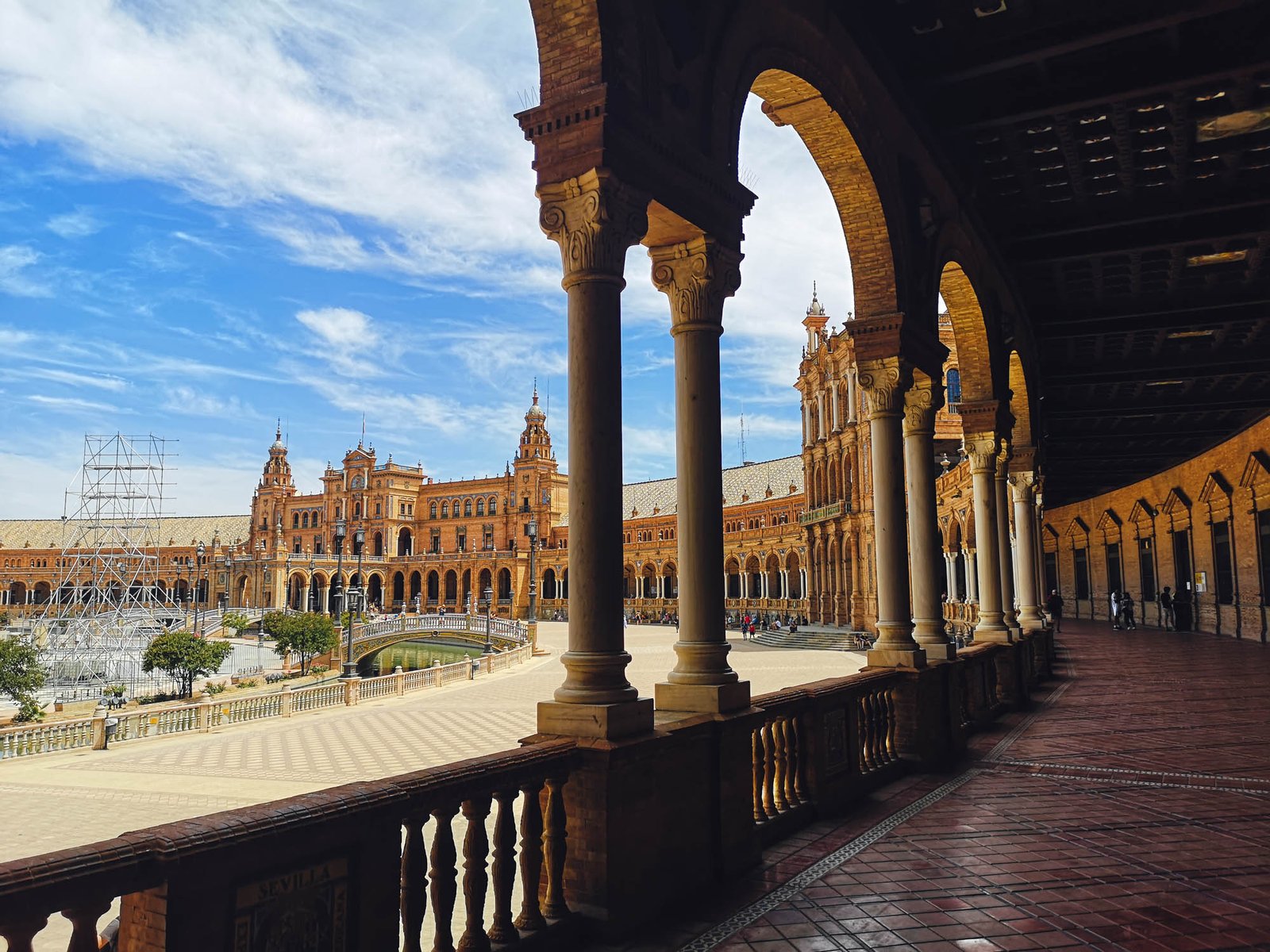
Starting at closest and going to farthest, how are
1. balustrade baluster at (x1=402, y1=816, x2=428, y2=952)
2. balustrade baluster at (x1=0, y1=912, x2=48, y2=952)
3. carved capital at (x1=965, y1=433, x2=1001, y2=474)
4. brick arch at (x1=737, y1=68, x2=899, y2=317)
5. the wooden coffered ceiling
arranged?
balustrade baluster at (x1=0, y1=912, x2=48, y2=952), balustrade baluster at (x1=402, y1=816, x2=428, y2=952), brick arch at (x1=737, y1=68, x2=899, y2=317), the wooden coffered ceiling, carved capital at (x1=965, y1=433, x2=1001, y2=474)

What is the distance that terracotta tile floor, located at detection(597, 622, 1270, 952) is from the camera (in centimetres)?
430

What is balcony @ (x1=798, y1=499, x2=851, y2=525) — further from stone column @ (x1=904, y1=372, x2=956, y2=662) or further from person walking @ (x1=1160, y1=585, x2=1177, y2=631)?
stone column @ (x1=904, y1=372, x2=956, y2=662)

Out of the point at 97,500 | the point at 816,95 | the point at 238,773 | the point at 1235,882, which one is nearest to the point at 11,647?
the point at 238,773

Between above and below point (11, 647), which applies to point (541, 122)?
above

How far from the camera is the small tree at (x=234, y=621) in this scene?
67.7 meters

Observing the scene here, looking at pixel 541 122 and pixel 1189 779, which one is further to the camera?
pixel 1189 779

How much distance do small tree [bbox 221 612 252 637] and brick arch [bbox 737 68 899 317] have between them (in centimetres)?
6686

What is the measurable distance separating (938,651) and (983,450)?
5.27 meters

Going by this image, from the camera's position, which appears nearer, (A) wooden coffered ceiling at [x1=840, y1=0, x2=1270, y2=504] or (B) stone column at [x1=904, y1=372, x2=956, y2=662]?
(A) wooden coffered ceiling at [x1=840, y1=0, x2=1270, y2=504]

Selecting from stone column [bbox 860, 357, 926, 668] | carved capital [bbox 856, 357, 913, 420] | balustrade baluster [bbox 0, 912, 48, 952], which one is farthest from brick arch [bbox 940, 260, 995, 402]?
balustrade baluster [bbox 0, 912, 48, 952]

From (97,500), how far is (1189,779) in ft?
203

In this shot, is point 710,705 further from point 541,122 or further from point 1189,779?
point 1189,779

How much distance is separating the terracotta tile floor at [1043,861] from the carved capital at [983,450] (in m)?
4.80

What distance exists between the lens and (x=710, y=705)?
5.46 meters
